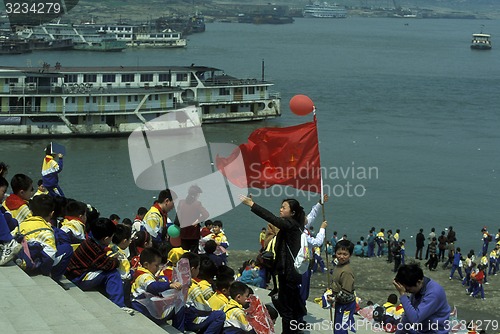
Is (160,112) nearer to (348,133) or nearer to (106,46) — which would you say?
(348,133)

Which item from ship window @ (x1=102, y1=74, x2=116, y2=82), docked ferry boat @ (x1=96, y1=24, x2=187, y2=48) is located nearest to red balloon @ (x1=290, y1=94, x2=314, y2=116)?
ship window @ (x1=102, y1=74, x2=116, y2=82)

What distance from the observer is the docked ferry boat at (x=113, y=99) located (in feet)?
131

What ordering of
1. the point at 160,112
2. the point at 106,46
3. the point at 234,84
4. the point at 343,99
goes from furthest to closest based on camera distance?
1. the point at 106,46
2. the point at 343,99
3. the point at 234,84
4. the point at 160,112

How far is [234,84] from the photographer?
152ft

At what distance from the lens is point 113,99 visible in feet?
136

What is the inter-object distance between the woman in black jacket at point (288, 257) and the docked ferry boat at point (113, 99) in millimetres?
31938

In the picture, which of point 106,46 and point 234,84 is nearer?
point 234,84

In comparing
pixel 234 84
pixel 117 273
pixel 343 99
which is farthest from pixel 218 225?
pixel 343 99

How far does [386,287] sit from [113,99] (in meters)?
27.2

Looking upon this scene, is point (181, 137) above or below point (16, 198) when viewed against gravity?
below

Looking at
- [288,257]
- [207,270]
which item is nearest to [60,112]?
[207,270]

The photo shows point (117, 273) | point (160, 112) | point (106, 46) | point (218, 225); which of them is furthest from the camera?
point (106, 46)

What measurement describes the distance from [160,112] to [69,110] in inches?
164

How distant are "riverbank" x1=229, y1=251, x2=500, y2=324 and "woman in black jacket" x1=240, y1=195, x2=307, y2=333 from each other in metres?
5.44
